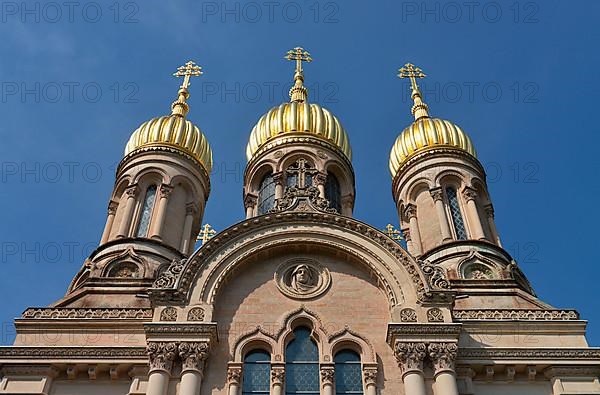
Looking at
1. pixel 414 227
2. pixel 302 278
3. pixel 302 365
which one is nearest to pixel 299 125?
pixel 414 227

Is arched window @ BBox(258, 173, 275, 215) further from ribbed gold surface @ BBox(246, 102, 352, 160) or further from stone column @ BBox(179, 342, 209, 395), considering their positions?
stone column @ BBox(179, 342, 209, 395)

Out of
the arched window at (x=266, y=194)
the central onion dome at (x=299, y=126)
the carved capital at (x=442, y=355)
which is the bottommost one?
the carved capital at (x=442, y=355)

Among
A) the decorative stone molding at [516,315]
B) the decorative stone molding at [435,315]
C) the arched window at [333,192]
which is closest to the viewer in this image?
the decorative stone molding at [435,315]

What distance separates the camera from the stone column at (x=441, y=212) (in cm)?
2616

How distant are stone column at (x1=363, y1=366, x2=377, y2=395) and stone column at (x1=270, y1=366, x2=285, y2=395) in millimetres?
1971

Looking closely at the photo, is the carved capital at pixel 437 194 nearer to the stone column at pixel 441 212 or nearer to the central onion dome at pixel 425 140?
the stone column at pixel 441 212

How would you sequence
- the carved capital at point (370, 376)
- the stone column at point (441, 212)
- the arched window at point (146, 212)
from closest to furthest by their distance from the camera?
the carved capital at point (370, 376) < the stone column at point (441, 212) < the arched window at point (146, 212)

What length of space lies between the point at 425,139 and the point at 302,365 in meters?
13.6

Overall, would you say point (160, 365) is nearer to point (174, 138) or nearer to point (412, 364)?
point (412, 364)

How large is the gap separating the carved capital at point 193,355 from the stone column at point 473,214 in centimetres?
1160

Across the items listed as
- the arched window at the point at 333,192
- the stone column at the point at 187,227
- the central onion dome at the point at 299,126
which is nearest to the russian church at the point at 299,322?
the stone column at the point at 187,227

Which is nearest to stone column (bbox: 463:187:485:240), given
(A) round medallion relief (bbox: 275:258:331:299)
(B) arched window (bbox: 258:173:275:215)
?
(B) arched window (bbox: 258:173:275:215)

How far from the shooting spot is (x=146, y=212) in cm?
2717

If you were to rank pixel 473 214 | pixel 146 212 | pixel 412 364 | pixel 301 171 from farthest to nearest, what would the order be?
pixel 146 212 → pixel 473 214 → pixel 301 171 → pixel 412 364
